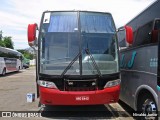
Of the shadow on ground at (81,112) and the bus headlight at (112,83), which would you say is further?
the shadow on ground at (81,112)

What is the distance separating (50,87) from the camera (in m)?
7.26

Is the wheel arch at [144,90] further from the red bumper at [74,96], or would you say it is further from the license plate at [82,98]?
the license plate at [82,98]

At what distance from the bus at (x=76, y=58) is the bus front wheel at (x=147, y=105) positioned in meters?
0.81

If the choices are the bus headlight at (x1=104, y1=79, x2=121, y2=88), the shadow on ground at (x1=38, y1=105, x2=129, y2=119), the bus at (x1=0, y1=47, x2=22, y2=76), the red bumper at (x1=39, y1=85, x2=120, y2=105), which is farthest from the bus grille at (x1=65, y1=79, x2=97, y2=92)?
the bus at (x1=0, y1=47, x2=22, y2=76)

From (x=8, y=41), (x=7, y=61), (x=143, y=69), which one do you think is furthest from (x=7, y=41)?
(x=143, y=69)

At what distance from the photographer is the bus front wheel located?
20.0 feet

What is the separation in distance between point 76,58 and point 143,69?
1878 mm

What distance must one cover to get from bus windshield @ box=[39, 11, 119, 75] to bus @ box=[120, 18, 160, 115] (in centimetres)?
60

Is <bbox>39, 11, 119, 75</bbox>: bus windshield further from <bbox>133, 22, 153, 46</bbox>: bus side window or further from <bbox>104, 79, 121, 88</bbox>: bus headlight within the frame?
<bbox>133, 22, 153, 46</bbox>: bus side window

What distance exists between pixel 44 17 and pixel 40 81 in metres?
1.99

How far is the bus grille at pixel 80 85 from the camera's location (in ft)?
23.7

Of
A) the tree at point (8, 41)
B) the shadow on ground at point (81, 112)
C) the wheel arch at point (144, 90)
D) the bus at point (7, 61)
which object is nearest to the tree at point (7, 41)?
the tree at point (8, 41)

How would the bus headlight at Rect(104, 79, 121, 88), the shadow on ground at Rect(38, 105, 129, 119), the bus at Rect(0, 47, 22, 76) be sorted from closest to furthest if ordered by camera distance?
the bus headlight at Rect(104, 79, 121, 88) → the shadow on ground at Rect(38, 105, 129, 119) → the bus at Rect(0, 47, 22, 76)

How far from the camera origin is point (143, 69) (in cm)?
671
